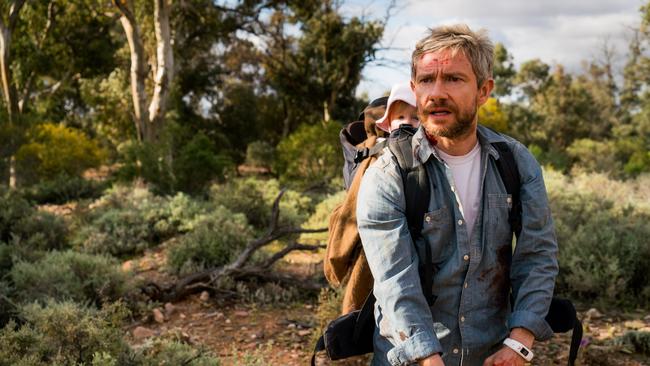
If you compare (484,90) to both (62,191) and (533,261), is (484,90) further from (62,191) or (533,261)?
(62,191)

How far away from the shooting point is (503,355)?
1.78m

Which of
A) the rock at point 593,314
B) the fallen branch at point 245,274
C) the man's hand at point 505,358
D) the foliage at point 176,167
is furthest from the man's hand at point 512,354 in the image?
the foliage at point 176,167

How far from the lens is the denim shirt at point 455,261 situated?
5.69 feet

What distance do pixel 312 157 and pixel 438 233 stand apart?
1269 cm

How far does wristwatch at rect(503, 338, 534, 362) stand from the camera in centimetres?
178

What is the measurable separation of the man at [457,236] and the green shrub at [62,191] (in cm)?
1244

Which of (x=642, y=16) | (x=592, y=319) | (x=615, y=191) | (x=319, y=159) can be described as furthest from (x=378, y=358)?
(x=642, y=16)

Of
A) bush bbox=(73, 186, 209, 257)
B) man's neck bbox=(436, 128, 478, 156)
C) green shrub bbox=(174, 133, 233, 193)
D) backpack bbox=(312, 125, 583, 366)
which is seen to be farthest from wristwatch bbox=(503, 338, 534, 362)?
green shrub bbox=(174, 133, 233, 193)

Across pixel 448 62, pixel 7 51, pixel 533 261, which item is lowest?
pixel 533 261

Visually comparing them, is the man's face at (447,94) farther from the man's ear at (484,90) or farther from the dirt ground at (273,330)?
the dirt ground at (273,330)

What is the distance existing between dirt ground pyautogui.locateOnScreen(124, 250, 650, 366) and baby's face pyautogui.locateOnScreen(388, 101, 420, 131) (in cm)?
179

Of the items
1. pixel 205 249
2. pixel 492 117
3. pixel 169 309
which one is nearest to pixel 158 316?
pixel 169 309

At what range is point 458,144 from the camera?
1.86 metres

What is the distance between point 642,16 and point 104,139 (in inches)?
735
